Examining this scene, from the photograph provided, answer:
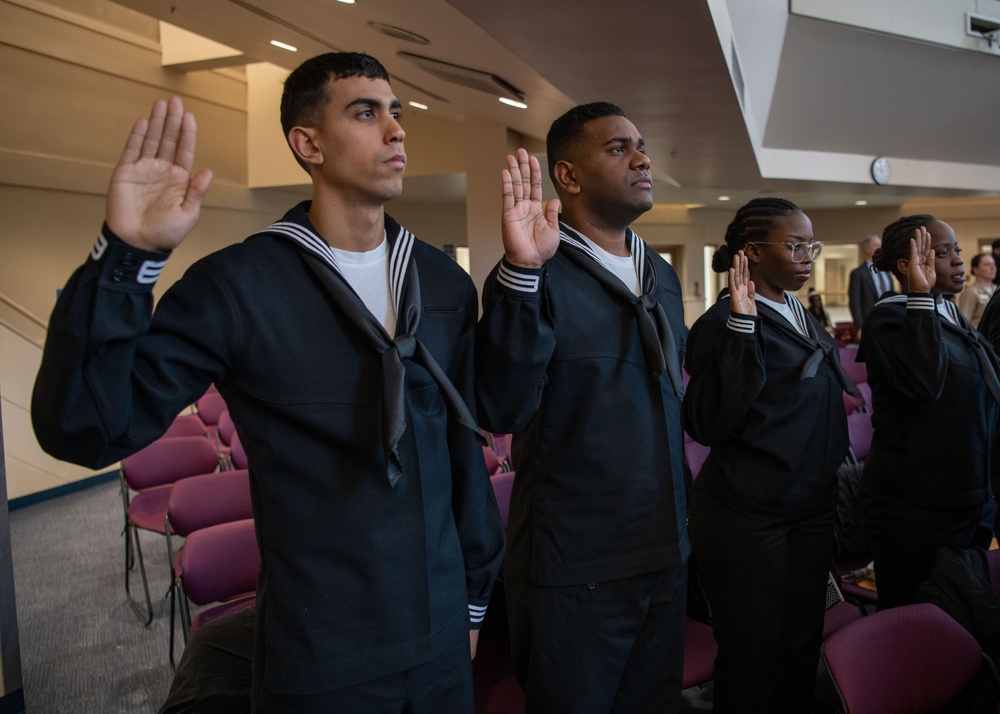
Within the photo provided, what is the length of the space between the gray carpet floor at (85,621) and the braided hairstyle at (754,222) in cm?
265

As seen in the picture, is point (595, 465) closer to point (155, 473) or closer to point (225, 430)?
point (155, 473)

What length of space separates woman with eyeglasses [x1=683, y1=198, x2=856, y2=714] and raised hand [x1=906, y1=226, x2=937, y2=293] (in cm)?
55

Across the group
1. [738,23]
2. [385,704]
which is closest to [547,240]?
[385,704]

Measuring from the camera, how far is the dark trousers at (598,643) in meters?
1.55

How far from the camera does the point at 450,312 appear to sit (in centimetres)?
134

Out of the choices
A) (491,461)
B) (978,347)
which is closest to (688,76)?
(978,347)

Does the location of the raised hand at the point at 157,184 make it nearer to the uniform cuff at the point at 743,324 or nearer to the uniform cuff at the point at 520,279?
the uniform cuff at the point at 520,279

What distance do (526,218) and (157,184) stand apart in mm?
635

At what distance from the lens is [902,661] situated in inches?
63.2

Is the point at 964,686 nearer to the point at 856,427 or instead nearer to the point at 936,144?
the point at 856,427

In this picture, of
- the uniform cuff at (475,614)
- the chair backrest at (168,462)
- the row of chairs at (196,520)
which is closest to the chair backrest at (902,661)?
the uniform cuff at (475,614)

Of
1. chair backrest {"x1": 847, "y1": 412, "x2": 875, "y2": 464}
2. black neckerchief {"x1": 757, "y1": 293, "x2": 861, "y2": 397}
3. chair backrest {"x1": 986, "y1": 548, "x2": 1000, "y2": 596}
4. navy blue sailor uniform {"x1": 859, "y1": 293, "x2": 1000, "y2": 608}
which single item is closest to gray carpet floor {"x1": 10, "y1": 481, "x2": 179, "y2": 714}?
black neckerchief {"x1": 757, "y1": 293, "x2": 861, "y2": 397}

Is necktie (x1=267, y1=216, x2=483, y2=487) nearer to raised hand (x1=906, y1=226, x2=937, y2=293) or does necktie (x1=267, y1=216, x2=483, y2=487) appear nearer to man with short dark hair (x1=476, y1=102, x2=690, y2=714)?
man with short dark hair (x1=476, y1=102, x2=690, y2=714)

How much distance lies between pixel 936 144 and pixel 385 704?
1009cm
